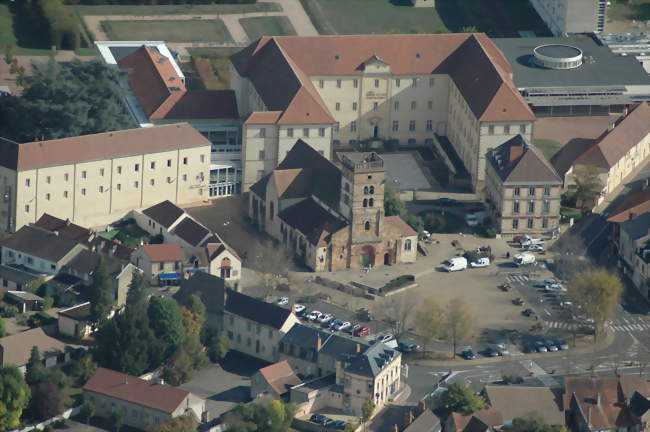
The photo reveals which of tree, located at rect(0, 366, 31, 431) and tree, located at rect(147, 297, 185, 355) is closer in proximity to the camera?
tree, located at rect(0, 366, 31, 431)

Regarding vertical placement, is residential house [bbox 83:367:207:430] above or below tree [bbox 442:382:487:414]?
below

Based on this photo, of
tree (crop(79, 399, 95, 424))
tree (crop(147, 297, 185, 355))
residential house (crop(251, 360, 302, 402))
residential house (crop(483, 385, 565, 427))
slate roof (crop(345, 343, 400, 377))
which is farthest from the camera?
tree (crop(147, 297, 185, 355))

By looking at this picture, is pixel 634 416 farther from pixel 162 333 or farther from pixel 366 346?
pixel 162 333

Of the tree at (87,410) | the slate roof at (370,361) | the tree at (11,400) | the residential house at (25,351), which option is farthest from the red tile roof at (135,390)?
the slate roof at (370,361)

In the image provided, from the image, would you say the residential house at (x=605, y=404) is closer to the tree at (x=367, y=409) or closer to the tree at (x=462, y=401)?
the tree at (x=462, y=401)

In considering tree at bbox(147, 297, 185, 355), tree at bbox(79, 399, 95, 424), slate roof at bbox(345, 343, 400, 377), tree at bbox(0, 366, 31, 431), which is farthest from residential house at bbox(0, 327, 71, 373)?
slate roof at bbox(345, 343, 400, 377)

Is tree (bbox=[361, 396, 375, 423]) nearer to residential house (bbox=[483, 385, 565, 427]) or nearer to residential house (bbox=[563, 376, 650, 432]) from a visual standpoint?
residential house (bbox=[483, 385, 565, 427])

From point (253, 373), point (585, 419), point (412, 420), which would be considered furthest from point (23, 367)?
point (585, 419)
